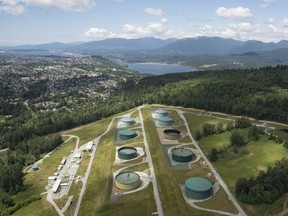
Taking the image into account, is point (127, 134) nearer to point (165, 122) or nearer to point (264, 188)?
point (165, 122)

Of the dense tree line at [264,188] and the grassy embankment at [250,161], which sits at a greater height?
the dense tree line at [264,188]

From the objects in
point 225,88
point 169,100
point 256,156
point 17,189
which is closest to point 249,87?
point 225,88

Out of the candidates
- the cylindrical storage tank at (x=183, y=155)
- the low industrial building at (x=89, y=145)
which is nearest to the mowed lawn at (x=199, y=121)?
the cylindrical storage tank at (x=183, y=155)

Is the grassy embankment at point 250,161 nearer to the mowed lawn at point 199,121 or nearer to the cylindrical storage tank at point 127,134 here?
the mowed lawn at point 199,121

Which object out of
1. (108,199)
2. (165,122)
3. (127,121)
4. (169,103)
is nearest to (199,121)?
(165,122)

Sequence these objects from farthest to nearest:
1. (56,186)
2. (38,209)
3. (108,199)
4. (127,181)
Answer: (56,186)
(127,181)
(108,199)
(38,209)

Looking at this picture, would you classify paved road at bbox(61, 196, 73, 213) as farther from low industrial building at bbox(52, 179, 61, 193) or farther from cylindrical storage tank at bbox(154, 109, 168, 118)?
cylindrical storage tank at bbox(154, 109, 168, 118)
